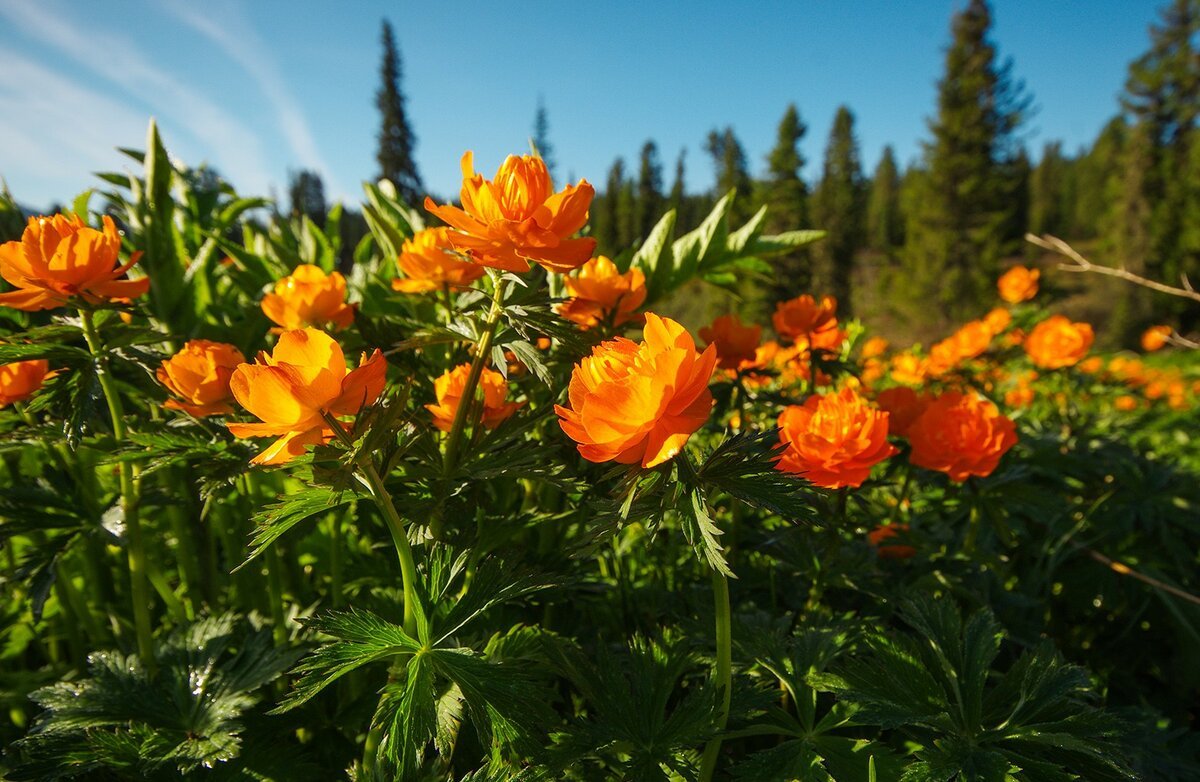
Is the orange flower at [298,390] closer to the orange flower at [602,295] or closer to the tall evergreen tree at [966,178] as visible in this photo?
the orange flower at [602,295]

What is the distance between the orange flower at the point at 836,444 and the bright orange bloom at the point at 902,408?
359mm

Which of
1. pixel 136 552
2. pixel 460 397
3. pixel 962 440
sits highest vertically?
pixel 460 397

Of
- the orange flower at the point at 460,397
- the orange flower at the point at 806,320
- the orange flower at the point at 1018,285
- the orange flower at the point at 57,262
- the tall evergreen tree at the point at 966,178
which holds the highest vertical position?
the tall evergreen tree at the point at 966,178

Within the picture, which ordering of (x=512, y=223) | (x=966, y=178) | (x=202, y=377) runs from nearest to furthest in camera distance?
(x=512, y=223) < (x=202, y=377) < (x=966, y=178)

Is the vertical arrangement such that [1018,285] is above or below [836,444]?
above

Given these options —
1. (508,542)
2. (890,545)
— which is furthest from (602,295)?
(890,545)

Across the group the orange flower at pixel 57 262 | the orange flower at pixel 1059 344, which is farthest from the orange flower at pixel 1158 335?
the orange flower at pixel 57 262

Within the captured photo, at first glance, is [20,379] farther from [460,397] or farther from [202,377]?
[460,397]

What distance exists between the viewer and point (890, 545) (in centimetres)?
124

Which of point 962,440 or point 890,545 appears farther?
point 890,545

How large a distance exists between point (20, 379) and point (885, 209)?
1901 inches

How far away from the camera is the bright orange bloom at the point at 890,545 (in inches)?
47.6

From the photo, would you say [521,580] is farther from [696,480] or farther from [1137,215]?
[1137,215]

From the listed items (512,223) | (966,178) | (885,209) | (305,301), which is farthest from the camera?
(885,209)
